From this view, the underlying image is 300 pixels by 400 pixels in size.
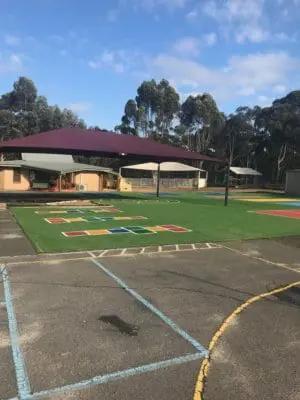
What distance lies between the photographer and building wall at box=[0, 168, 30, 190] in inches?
1697

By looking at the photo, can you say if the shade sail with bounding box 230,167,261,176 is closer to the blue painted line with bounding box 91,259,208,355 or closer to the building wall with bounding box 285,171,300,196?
the building wall with bounding box 285,171,300,196

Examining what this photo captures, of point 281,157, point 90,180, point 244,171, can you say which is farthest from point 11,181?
point 281,157

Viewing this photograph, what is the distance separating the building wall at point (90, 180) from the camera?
153 feet

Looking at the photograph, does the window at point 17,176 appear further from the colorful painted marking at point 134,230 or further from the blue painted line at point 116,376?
the blue painted line at point 116,376

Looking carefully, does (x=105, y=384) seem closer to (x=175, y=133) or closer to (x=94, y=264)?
(x=94, y=264)

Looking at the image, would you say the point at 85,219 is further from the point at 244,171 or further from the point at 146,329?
the point at 244,171

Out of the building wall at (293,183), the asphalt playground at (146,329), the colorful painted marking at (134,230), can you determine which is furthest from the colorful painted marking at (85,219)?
the building wall at (293,183)

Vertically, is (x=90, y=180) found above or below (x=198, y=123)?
below

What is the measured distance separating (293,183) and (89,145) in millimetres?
29098

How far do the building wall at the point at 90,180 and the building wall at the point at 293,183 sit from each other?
22.7 m

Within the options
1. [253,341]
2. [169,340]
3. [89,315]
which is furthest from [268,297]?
[89,315]

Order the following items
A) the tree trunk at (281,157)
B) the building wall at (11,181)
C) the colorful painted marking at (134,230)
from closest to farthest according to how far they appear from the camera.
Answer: the colorful painted marking at (134,230) < the building wall at (11,181) < the tree trunk at (281,157)

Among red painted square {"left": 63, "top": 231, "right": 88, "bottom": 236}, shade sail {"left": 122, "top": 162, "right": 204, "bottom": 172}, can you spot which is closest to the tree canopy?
shade sail {"left": 122, "top": 162, "right": 204, "bottom": 172}

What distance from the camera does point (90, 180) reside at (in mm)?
47281
